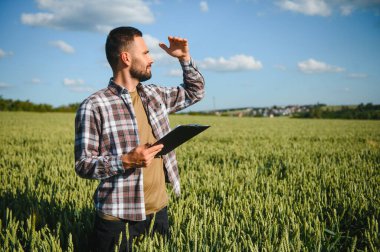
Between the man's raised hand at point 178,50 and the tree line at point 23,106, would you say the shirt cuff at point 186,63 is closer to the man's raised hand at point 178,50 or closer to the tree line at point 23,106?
the man's raised hand at point 178,50

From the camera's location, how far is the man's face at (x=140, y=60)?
220cm

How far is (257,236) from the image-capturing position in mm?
2170

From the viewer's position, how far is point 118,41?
7.23ft

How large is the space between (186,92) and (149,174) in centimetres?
85

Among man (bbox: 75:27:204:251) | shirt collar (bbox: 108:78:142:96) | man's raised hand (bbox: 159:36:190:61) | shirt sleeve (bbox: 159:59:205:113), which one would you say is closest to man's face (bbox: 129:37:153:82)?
man (bbox: 75:27:204:251)

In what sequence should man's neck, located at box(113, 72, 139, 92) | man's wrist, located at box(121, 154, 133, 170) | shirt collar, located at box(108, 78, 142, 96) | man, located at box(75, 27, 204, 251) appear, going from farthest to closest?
1. man's neck, located at box(113, 72, 139, 92)
2. shirt collar, located at box(108, 78, 142, 96)
3. man, located at box(75, 27, 204, 251)
4. man's wrist, located at box(121, 154, 133, 170)

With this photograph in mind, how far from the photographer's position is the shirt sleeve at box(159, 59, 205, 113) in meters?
2.53

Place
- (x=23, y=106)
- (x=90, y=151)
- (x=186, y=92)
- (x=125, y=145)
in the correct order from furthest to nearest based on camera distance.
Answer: (x=23, y=106) < (x=186, y=92) < (x=125, y=145) < (x=90, y=151)

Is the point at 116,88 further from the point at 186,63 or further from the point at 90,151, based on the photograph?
the point at 186,63

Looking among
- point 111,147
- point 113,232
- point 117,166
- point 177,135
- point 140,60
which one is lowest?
point 113,232

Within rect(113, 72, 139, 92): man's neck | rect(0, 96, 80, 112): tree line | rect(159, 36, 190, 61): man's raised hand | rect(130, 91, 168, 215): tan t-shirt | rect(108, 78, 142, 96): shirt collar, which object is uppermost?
rect(0, 96, 80, 112): tree line

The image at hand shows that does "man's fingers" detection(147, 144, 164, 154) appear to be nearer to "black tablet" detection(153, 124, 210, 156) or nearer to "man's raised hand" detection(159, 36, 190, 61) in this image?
"black tablet" detection(153, 124, 210, 156)

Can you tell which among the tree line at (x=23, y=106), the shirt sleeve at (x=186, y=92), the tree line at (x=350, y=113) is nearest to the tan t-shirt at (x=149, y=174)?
the shirt sleeve at (x=186, y=92)

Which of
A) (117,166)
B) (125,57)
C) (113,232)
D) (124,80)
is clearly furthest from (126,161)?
(125,57)
